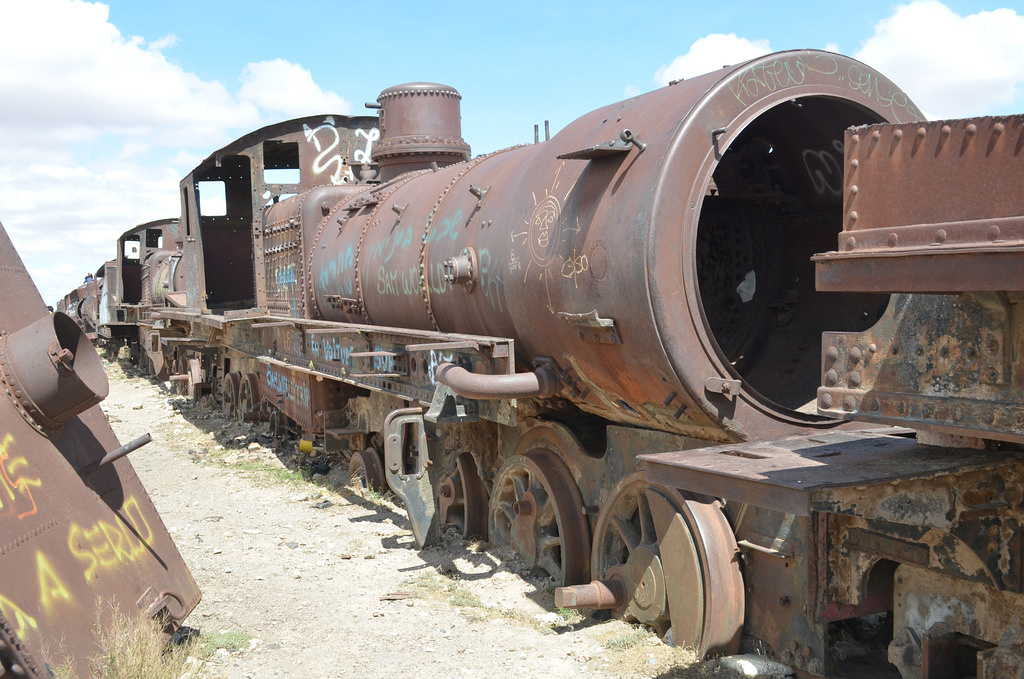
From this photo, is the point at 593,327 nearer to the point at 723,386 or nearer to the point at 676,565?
the point at 723,386

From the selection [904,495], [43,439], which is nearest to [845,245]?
[904,495]

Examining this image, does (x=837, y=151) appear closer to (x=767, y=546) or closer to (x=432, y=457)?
(x=767, y=546)

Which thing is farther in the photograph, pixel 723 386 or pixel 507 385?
pixel 507 385

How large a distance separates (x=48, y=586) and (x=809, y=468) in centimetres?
345

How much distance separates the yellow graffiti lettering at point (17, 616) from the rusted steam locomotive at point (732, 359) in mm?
2502

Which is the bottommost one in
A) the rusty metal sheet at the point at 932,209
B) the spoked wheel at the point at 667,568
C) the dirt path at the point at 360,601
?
the dirt path at the point at 360,601

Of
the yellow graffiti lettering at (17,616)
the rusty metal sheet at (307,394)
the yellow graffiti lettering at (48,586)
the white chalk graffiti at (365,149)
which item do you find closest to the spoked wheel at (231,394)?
the rusty metal sheet at (307,394)

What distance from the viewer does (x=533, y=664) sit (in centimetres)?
441

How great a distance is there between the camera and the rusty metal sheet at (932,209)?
235 cm

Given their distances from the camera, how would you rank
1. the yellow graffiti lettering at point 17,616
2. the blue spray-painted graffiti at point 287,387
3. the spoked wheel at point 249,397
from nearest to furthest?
the yellow graffiti lettering at point 17,616 → the blue spray-painted graffiti at point 287,387 → the spoked wheel at point 249,397

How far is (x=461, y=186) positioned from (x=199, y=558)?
11.5 ft

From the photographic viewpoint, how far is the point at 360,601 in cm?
557

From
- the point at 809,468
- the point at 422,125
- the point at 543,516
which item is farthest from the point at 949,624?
the point at 422,125

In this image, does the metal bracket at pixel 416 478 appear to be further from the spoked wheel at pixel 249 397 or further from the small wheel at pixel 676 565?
the spoked wheel at pixel 249 397
